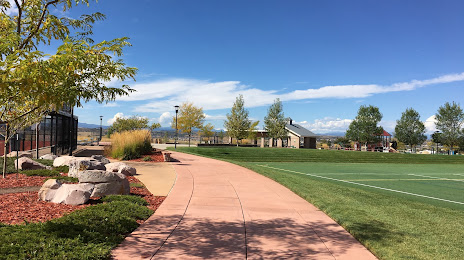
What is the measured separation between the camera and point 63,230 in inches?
200

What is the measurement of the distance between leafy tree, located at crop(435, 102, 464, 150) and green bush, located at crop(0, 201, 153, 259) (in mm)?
59842

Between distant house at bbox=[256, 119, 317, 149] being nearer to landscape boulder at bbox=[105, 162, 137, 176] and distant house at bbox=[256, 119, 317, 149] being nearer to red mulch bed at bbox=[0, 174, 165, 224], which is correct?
landscape boulder at bbox=[105, 162, 137, 176]

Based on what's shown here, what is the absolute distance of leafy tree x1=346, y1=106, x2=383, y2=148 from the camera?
63.8 metres

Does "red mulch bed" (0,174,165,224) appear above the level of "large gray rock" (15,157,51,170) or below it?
below

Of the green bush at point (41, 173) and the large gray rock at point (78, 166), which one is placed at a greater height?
the large gray rock at point (78, 166)

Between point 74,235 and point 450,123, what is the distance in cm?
6300

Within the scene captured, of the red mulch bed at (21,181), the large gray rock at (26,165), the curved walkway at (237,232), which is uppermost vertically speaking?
the large gray rock at (26,165)

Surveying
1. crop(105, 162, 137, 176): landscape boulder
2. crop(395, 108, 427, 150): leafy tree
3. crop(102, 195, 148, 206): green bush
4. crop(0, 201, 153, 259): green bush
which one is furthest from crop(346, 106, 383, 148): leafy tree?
crop(0, 201, 153, 259): green bush

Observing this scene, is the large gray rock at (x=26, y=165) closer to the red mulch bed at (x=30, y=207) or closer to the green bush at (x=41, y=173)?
the green bush at (x=41, y=173)

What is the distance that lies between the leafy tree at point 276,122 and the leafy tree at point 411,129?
25956mm

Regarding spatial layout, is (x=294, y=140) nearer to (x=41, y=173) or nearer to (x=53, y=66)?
(x=41, y=173)

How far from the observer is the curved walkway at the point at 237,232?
483 centimetres

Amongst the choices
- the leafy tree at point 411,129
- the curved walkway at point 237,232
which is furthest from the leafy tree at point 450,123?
the curved walkway at point 237,232

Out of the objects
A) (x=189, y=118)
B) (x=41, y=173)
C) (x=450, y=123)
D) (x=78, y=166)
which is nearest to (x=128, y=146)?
(x=41, y=173)
